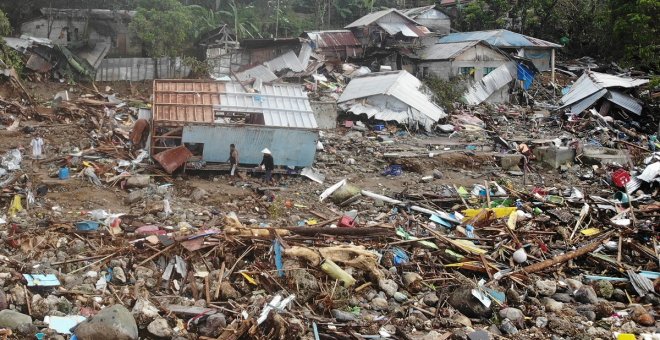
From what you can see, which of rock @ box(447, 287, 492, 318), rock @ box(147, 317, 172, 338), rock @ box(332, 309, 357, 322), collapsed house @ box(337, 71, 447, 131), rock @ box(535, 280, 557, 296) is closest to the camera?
rock @ box(147, 317, 172, 338)

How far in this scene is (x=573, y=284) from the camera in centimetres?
919

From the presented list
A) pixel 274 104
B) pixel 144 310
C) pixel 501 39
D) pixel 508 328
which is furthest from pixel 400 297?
pixel 501 39

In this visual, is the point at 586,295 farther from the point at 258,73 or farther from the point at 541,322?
the point at 258,73

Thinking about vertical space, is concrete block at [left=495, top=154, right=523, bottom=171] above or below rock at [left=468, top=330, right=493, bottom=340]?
below

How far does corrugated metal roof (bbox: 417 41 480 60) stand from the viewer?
24.5 meters

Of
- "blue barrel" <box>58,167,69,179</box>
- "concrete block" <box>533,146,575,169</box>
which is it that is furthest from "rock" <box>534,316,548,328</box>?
"blue barrel" <box>58,167,69,179</box>

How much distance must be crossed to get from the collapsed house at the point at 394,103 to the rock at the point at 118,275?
12146 millimetres

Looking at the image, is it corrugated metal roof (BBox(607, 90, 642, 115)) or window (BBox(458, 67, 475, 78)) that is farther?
window (BBox(458, 67, 475, 78))

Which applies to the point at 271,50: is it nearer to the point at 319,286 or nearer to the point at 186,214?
the point at 186,214

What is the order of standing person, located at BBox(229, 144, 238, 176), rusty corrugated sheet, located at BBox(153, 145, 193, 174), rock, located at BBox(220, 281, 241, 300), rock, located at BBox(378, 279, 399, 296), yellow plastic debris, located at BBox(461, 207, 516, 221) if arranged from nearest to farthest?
1. rock, located at BBox(220, 281, 241, 300)
2. rock, located at BBox(378, 279, 399, 296)
3. yellow plastic debris, located at BBox(461, 207, 516, 221)
4. rusty corrugated sheet, located at BBox(153, 145, 193, 174)
5. standing person, located at BBox(229, 144, 238, 176)

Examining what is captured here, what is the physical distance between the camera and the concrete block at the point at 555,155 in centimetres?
1596

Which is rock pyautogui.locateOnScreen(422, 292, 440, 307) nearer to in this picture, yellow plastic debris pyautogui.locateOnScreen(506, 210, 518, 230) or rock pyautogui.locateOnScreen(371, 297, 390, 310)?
rock pyautogui.locateOnScreen(371, 297, 390, 310)

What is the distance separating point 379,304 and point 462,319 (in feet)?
3.59

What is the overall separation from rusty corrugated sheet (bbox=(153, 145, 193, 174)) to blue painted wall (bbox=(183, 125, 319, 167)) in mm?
244
